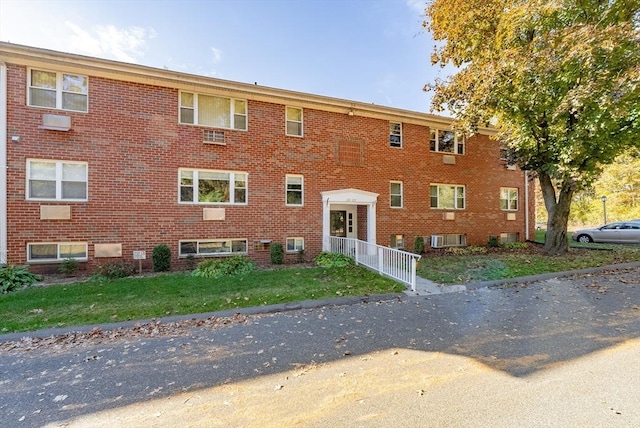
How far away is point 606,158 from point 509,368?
11934mm

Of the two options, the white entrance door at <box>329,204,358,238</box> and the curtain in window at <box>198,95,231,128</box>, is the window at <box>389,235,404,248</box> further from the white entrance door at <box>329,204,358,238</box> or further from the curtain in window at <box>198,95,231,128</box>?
the curtain in window at <box>198,95,231,128</box>

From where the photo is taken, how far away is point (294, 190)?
1215cm

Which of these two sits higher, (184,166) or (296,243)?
(184,166)

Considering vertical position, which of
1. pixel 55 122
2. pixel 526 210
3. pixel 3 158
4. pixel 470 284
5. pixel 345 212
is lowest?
pixel 470 284

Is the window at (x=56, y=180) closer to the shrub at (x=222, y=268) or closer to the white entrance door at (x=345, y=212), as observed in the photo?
the shrub at (x=222, y=268)

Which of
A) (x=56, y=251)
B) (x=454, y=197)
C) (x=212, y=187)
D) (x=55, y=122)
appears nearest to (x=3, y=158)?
(x=55, y=122)

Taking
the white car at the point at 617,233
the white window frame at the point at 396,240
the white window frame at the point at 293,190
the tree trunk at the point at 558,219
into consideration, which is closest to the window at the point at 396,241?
the white window frame at the point at 396,240

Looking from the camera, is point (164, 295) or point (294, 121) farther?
point (294, 121)

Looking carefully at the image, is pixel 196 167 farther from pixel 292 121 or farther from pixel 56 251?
pixel 56 251

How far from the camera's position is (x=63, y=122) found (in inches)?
362

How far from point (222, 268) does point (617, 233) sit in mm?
21614

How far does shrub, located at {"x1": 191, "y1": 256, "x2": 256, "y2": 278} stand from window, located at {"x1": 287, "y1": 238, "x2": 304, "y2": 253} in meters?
2.34

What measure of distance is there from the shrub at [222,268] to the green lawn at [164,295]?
1.21 ft

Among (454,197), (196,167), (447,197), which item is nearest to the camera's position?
(196,167)
